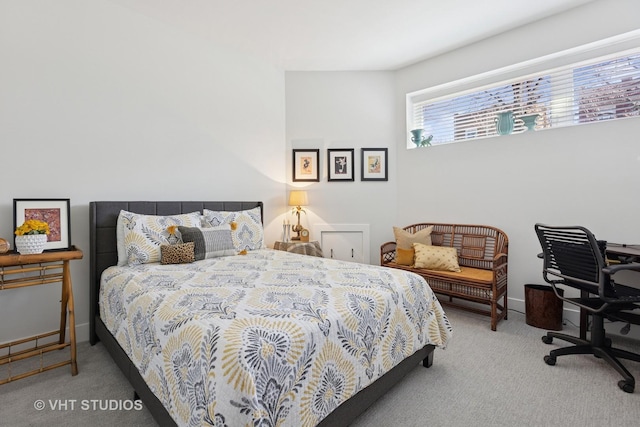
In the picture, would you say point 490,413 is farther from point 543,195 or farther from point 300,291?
point 543,195

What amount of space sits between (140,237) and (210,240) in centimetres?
54

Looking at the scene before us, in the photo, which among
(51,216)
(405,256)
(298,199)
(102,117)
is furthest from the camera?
(298,199)

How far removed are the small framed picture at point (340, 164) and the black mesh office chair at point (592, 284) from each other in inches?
93.9

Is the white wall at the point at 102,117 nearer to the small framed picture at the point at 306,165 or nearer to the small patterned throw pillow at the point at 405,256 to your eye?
the small framed picture at the point at 306,165

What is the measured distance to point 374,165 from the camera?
4.20m

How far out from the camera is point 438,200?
149 inches

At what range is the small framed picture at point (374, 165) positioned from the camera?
13.7 ft

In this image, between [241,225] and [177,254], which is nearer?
[177,254]

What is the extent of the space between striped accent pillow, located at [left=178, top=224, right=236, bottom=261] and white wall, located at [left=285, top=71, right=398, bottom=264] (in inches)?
63.2

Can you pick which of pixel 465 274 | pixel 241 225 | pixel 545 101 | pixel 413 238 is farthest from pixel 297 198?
pixel 545 101

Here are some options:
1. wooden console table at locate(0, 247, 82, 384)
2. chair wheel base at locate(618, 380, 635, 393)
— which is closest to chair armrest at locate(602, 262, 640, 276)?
chair wheel base at locate(618, 380, 635, 393)

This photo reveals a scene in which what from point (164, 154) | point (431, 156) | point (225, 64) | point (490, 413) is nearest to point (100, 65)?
point (164, 154)

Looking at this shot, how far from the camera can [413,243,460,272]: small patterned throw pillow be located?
315cm

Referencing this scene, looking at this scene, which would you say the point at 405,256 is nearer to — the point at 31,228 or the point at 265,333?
the point at 265,333
